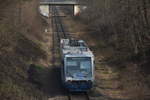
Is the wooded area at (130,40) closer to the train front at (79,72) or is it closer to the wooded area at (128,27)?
the wooded area at (128,27)

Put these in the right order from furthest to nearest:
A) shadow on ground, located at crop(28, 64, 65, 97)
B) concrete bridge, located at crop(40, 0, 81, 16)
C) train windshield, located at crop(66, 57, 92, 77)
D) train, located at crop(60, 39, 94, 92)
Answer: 1. concrete bridge, located at crop(40, 0, 81, 16)
2. shadow on ground, located at crop(28, 64, 65, 97)
3. train windshield, located at crop(66, 57, 92, 77)
4. train, located at crop(60, 39, 94, 92)

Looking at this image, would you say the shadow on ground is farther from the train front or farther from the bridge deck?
the bridge deck

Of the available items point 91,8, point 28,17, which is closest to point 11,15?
point 28,17

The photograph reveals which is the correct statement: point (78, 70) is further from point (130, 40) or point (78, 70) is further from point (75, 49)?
point (130, 40)

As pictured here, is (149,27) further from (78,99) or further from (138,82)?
(78,99)

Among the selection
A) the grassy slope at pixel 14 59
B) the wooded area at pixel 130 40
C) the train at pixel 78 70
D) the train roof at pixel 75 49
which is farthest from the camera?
the wooded area at pixel 130 40

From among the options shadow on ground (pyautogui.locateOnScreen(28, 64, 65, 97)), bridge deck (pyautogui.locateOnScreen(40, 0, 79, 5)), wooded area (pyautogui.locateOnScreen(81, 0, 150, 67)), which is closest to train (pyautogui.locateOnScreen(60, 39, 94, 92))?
shadow on ground (pyautogui.locateOnScreen(28, 64, 65, 97))

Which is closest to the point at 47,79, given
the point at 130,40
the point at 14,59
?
the point at 14,59

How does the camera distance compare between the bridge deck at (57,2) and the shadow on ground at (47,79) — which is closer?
the shadow on ground at (47,79)

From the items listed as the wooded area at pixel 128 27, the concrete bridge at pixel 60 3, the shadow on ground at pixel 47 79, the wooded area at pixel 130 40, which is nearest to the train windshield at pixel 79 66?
the shadow on ground at pixel 47 79
